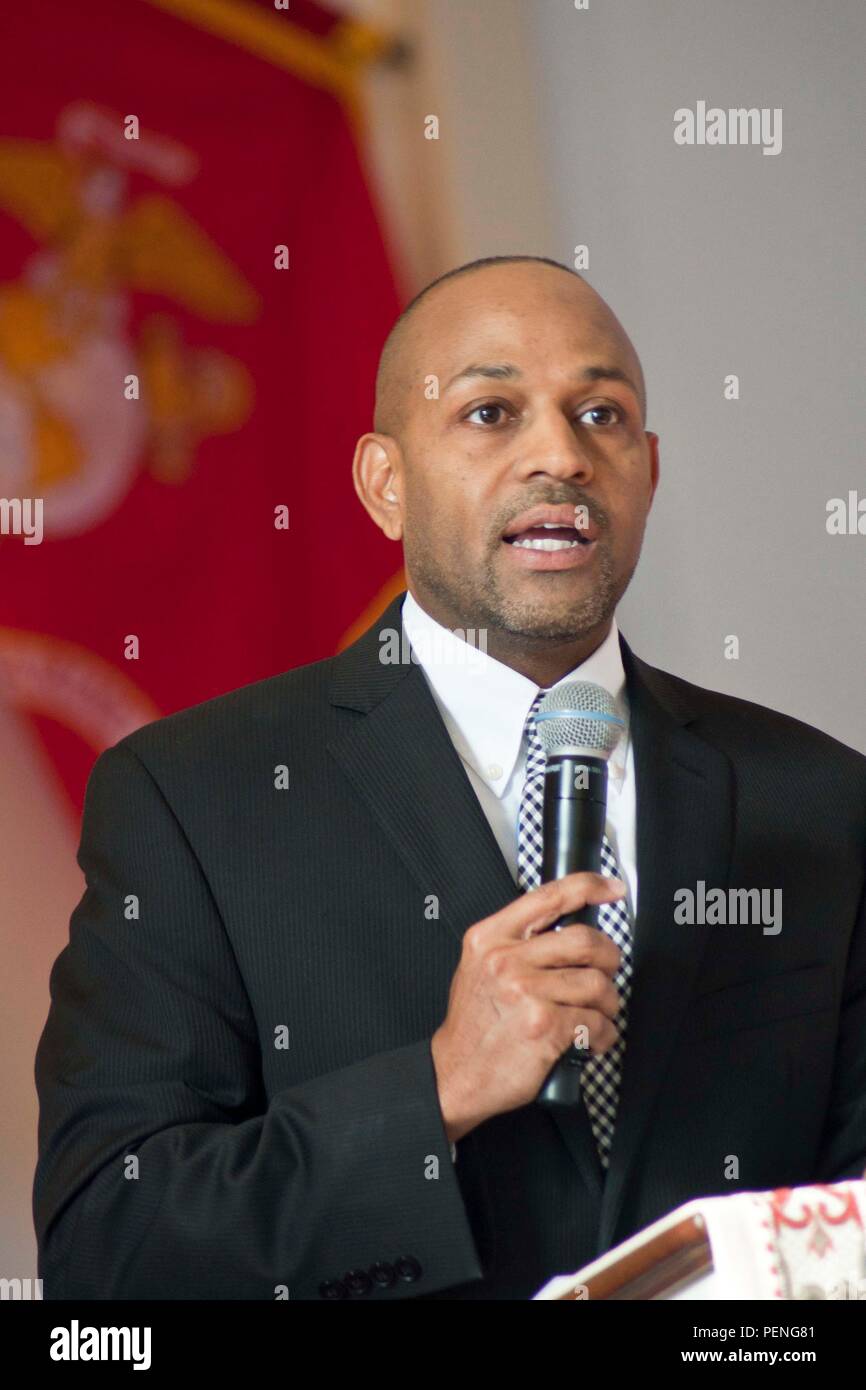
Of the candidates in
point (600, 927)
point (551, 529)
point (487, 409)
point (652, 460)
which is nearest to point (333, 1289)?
point (600, 927)

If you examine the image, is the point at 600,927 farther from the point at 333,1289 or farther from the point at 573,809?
the point at 333,1289

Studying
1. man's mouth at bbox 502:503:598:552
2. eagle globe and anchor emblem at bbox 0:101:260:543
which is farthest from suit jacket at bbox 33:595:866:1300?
eagle globe and anchor emblem at bbox 0:101:260:543

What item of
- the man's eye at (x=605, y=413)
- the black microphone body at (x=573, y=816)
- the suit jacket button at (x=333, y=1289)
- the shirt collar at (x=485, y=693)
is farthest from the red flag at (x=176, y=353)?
the black microphone body at (x=573, y=816)

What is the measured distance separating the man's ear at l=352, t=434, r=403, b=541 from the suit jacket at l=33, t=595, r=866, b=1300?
208mm

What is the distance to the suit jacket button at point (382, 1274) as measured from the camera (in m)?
1.74

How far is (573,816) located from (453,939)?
0.39m

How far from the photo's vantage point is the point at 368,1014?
199cm

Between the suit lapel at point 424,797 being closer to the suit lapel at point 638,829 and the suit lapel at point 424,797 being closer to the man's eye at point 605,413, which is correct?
the suit lapel at point 638,829

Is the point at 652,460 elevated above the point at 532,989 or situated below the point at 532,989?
above

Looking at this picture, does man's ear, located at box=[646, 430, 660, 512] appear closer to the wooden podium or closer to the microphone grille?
the microphone grille

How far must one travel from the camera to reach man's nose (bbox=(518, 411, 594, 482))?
2131 millimetres

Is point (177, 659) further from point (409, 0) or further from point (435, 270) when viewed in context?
point (409, 0)
